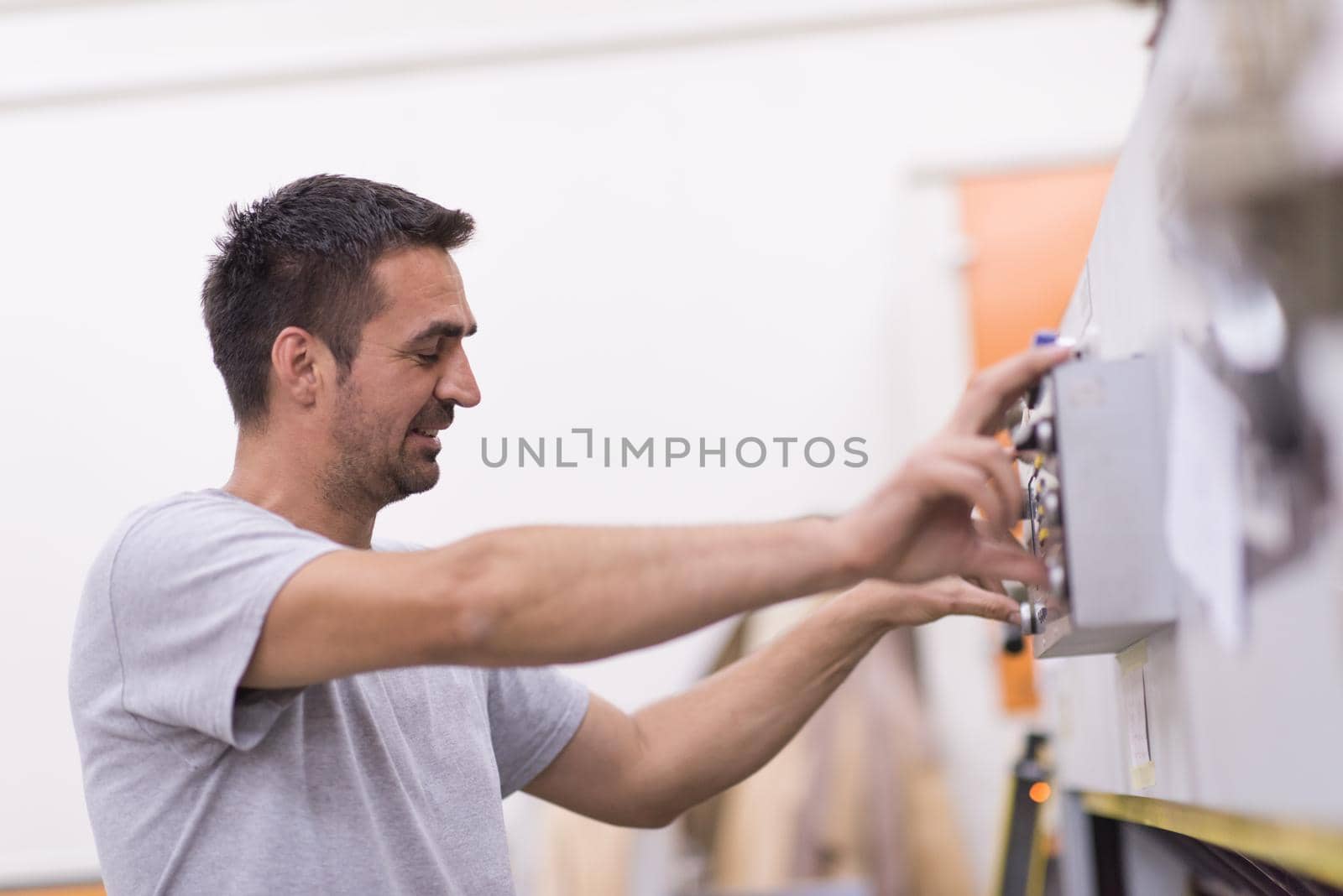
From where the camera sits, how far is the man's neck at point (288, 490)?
46.7 inches

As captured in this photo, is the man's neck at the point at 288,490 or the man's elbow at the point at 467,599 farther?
the man's neck at the point at 288,490

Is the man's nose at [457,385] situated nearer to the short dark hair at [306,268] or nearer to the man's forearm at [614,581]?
the short dark hair at [306,268]

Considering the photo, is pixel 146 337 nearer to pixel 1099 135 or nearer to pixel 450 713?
pixel 450 713

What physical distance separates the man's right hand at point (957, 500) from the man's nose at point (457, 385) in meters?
0.53

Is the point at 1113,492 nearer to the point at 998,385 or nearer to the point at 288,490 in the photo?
the point at 998,385

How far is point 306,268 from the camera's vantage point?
1234 millimetres

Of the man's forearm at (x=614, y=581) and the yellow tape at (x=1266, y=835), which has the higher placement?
the man's forearm at (x=614, y=581)

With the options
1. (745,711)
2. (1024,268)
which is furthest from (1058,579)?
(1024,268)

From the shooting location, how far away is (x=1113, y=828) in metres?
1.59

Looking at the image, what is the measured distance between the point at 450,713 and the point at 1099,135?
1.81 meters

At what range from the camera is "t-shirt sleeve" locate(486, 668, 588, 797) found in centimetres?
135

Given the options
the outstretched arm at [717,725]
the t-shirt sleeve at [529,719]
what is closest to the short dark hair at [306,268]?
the t-shirt sleeve at [529,719]

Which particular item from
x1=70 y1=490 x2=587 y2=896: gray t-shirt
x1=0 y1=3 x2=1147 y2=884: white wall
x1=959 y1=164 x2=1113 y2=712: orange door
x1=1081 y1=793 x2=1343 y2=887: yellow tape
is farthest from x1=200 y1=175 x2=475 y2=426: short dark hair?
x1=959 y1=164 x2=1113 y2=712: orange door

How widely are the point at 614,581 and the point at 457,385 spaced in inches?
18.8
